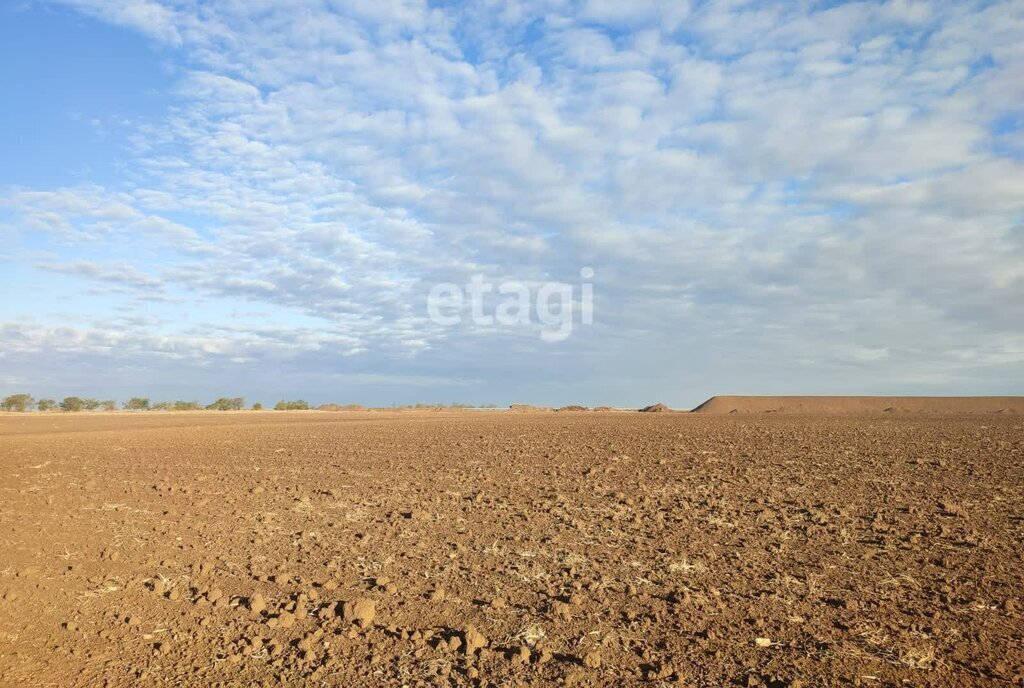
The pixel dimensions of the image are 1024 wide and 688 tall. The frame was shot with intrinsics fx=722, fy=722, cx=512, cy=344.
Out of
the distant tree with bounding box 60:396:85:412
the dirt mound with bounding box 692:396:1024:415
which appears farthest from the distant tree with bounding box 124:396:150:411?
the dirt mound with bounding box 692:396:1024:415

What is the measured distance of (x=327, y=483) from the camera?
14297mm

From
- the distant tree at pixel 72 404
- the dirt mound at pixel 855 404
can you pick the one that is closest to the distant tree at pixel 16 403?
the distant tree at pixel 72 404

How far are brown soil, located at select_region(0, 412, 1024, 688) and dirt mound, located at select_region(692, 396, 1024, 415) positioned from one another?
112 feet

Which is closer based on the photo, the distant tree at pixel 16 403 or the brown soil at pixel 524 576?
the brown soil at pixel 524 576

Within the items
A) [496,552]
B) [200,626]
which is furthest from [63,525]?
[496,552]

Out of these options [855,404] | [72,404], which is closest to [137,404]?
[72,404]

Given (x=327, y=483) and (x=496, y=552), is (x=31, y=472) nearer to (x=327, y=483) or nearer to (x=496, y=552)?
(x=327, y=483)

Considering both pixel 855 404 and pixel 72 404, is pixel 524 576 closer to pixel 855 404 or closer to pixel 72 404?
pixel 855 404

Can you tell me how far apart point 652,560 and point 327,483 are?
26.6 feet

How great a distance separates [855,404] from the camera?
161 feet

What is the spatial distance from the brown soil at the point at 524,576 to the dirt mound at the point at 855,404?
3419 cm

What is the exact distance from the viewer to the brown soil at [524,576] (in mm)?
5387

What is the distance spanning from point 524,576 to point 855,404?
47709mm

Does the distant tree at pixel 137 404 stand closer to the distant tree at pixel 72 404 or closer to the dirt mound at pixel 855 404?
the distant tree at pixel 72 404
